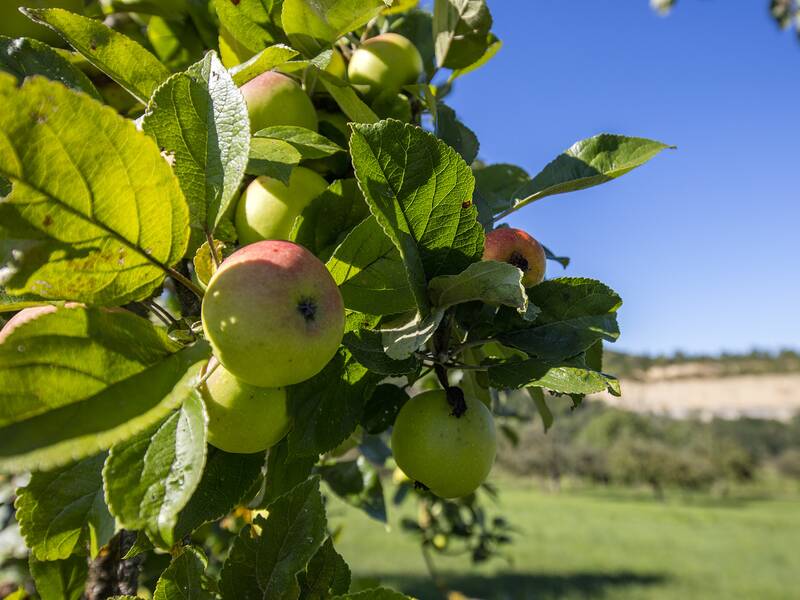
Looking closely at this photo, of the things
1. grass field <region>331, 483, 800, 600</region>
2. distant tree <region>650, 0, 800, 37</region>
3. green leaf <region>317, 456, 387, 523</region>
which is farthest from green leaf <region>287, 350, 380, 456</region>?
grass field <region>331, 483, 800, 600</region>

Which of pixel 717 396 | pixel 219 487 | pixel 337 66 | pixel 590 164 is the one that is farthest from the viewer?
pixel 717 396

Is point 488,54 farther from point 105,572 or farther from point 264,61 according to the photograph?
point 105,572

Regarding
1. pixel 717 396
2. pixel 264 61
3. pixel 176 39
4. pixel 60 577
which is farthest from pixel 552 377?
pixel 717 396

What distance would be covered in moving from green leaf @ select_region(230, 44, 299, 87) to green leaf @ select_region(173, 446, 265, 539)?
365 millimetres

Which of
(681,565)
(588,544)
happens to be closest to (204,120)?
(681,565)

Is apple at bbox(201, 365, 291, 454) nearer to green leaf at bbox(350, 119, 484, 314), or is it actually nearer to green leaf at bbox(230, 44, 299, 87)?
green leaf at bbox(350, 119, 484, 314)

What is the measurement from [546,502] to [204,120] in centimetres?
2549

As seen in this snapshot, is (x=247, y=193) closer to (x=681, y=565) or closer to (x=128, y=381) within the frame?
(x=128, y=381)

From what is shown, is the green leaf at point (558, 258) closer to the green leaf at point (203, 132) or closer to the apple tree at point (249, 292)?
the apple tree at point (249, 292)

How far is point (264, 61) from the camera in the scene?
0.65 metres

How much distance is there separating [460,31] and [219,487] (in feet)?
2.10

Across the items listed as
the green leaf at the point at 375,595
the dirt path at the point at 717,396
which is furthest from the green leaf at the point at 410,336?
the dirt path at the point at 717,396

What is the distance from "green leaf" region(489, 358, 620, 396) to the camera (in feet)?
1.89

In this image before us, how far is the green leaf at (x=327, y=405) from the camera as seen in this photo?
614 mm
